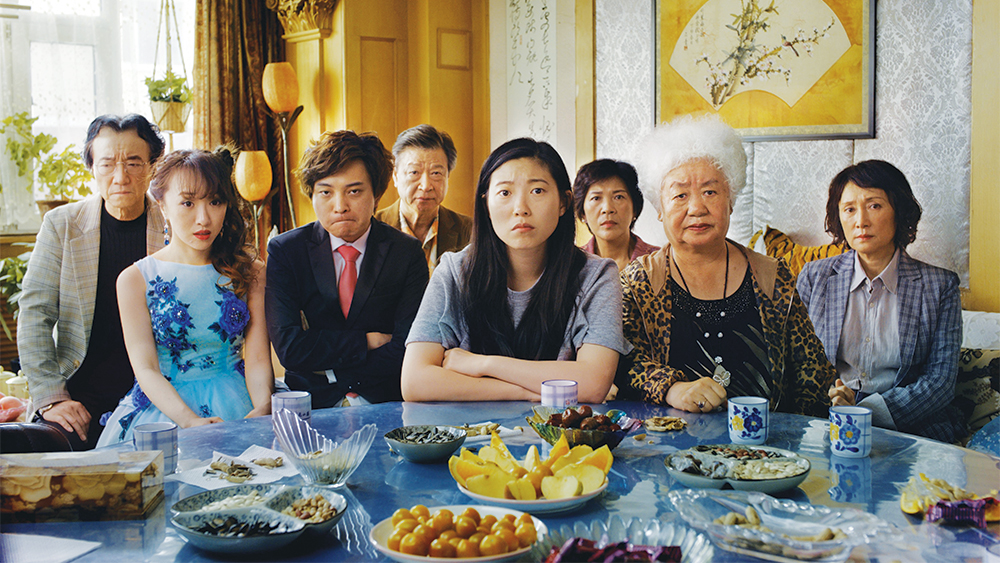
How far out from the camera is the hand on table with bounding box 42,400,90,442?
8.29ft

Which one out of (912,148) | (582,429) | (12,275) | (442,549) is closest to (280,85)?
(12,275)

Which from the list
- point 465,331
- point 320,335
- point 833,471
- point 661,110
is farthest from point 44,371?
point 661,110

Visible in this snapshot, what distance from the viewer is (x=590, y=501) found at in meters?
1.28

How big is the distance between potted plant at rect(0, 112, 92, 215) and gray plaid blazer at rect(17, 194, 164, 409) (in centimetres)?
237

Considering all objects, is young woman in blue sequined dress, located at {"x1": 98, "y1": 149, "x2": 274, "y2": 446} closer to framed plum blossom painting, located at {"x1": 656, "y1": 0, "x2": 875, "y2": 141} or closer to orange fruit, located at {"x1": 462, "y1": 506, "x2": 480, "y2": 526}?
orange fruit, located at {"x1": 462, "y1": 506, "x2": 480, "y2": 526}

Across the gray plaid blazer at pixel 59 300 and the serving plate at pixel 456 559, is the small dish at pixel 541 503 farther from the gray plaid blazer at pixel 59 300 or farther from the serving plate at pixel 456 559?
the gray plaid blazer at pixel 59 300

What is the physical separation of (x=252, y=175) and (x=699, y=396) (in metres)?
3.96

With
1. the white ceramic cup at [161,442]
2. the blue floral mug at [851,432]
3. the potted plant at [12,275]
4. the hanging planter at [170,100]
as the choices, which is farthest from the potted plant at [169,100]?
the blue floral mug at [851,432]

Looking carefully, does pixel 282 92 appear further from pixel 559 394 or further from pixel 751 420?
pixel 751 420

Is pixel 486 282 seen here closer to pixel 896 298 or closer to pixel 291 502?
pixel 291 502

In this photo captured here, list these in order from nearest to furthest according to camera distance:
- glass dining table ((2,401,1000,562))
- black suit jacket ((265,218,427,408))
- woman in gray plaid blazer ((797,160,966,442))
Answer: glass dining table ((2,401,1000,562)), black suit jacket ((265,218,427,408)), woman in gray plaid blazer ((797,160,966,442))

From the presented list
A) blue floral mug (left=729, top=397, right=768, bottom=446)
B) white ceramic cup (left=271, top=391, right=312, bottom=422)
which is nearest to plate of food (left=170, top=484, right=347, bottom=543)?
white ceramic cup (left=271, top=391, right=312, bottom=422)

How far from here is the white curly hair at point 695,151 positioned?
220cm

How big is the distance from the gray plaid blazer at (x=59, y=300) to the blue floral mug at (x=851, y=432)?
2223 millimetres
